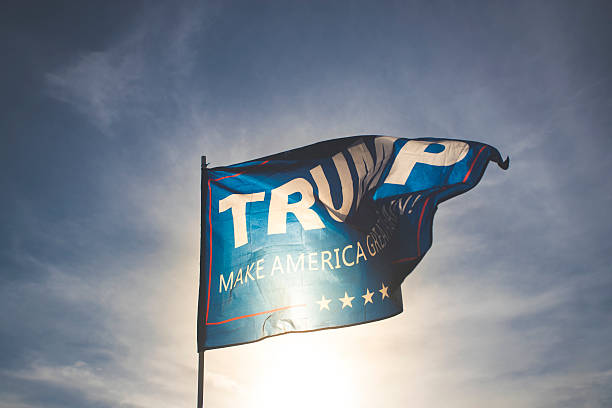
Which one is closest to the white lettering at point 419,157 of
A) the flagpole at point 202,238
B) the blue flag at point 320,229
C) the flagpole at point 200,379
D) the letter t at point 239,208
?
the blue flag at point 320,229

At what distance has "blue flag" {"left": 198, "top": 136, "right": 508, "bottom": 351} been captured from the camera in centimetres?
1059

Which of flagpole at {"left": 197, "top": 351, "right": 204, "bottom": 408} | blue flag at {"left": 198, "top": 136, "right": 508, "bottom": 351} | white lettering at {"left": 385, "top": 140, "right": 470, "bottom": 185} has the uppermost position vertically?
white lettering at {"left": 385, "top": 140, "right": 470, "bottom": 185}

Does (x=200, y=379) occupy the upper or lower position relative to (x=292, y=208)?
lower

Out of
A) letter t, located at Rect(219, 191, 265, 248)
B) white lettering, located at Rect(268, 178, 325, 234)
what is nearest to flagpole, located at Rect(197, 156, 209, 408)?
letter t, located at Rect(219, 191, 265, 248)

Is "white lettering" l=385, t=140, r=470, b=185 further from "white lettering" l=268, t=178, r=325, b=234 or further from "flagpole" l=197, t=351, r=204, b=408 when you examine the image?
"flagpole" l=197, t=351, r=204, b=408

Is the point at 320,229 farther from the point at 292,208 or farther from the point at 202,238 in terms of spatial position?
the point at 202,238

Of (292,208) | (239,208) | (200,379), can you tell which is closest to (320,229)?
(292,208)

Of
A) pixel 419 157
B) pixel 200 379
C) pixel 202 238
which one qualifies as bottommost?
pixel 200 379

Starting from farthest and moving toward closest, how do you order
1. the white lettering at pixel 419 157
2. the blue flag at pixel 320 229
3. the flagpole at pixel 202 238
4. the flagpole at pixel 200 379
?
the white lettering at pixel 419 157 → the blue flag at pixel 320 229 → the flagpole at pixel 202 238 → the flagpole at pixel 200 379

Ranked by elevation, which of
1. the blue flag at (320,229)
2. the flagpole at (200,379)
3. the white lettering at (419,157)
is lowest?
the flagpole at (200,379)

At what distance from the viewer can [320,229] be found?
37.8ft

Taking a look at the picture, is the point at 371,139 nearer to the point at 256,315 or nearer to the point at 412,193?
the point at 412,193

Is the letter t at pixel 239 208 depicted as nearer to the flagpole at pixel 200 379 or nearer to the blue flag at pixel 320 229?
the blue flag at pixel 320 229

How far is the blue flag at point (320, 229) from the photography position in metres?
10.6
